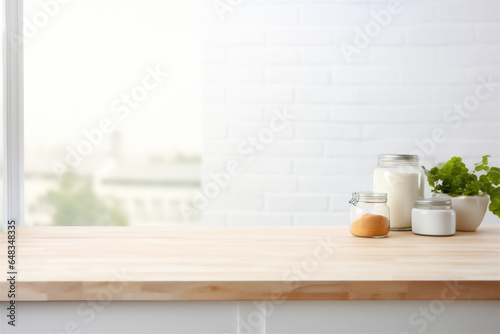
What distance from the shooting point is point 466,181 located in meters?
1.29

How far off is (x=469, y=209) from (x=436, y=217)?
0.15 m

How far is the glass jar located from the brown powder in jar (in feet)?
0.41

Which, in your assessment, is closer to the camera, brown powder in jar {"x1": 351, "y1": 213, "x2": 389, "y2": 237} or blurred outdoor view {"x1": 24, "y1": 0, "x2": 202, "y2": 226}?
brown powder in jar {"x1": 351, "y1": 213, "x2": 389, "y2": 237}

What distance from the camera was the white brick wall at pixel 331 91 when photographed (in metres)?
2.02

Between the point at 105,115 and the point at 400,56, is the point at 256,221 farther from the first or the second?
the point at 400,56

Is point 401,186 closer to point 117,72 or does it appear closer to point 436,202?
point 436,202

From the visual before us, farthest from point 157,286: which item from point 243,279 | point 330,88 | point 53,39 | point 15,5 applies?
point 53,39

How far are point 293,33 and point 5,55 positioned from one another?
120 cm

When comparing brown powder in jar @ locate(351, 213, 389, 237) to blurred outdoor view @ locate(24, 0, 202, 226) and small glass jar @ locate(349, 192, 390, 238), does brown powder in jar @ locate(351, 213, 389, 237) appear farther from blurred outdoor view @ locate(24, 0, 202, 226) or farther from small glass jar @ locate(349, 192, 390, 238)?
blurred outdoor view @ locate(24, 0, 202, 226)

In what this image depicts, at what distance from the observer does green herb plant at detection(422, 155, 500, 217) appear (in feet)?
4.14

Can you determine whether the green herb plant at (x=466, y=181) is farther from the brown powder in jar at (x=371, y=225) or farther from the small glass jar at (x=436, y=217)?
the brown powder in jar at (x=371, y=225)

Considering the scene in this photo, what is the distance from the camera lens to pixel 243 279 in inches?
29.5

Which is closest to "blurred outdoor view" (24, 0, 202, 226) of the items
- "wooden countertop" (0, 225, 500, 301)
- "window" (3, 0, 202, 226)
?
"window" (3, 0, 202, 226)

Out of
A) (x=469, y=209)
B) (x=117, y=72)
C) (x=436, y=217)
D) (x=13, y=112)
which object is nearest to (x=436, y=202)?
(x=436, y=217)
